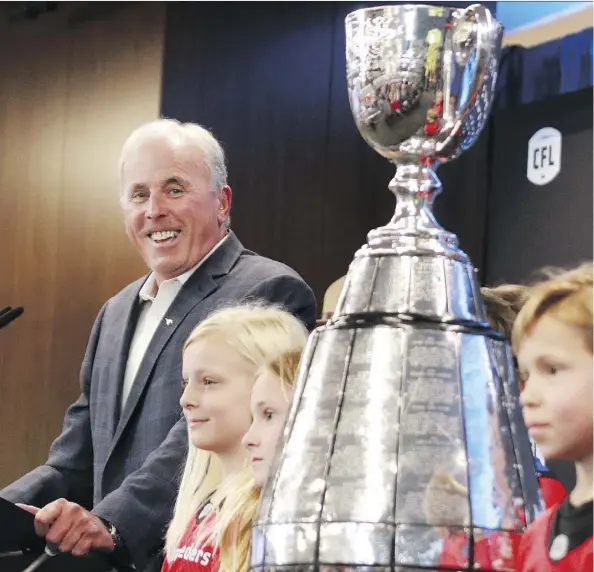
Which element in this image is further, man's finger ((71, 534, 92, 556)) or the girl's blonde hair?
man's finger ((71, 534, 92, 556))

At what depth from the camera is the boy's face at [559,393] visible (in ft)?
2.19

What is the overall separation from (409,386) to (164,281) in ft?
4.10

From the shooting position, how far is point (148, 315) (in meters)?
1.92

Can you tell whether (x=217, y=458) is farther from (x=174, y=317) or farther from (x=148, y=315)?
(x=148, y=315)

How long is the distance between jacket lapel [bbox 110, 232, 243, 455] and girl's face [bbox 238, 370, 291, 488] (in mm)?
683

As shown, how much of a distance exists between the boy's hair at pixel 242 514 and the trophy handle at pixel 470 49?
1.30 ft

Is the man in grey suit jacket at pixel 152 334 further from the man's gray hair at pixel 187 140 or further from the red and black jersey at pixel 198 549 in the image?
the red and black jersey at pixel 198 549

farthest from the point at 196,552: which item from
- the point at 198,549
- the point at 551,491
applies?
the point at 551,491

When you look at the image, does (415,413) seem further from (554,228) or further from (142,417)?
(554,228)

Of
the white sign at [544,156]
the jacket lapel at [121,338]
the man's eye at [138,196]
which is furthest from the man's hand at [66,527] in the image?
the white sign at [544,156]

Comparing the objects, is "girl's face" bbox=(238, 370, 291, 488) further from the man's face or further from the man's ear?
the man's ear

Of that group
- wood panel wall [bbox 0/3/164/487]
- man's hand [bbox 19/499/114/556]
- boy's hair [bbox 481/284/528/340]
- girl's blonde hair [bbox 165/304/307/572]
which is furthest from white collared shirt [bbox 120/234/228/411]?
wood panel wall [bbox 0/3/164/487]

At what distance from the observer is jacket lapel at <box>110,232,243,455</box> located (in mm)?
1775

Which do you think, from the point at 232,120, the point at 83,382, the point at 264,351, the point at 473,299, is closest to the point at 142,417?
the point at 83,382
